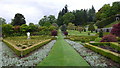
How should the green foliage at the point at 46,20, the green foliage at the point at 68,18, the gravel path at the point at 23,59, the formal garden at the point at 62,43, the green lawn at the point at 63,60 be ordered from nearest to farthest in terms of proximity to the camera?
1. the green lawn at the point at 63,60
2. the gravel path at the point at 23,59
3. the formal garden at the point at 62,43
4. the green foliage at the point at 68,18
5. the green foliage at the point at 46,20

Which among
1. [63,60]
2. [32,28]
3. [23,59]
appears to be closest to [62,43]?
[23,59]

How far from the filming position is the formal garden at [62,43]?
22.2ft

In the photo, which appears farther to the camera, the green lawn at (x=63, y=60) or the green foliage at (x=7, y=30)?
the green foliage at (x=7, y=30)

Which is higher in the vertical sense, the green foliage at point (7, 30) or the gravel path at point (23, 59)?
the green foliage at point (7, 30)

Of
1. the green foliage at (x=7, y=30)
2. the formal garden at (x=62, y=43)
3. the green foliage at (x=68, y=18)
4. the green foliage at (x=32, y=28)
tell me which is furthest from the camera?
the green foliage at (x=68, y=18)

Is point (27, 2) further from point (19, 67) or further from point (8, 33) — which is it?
point (8, 33)

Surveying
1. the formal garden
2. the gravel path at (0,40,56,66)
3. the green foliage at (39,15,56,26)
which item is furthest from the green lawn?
the green foliage at (39,15,56,26)

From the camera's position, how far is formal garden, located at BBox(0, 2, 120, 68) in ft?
22.2

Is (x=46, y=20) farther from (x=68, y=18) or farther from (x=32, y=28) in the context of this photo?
(x=32, y=28)

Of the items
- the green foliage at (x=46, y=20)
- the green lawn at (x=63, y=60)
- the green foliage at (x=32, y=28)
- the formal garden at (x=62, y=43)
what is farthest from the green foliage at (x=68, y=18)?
the green lawn at (x=63, y=60)

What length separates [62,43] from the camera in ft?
51.8

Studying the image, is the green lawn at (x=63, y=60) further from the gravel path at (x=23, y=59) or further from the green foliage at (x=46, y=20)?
the green foliage at (x=46, y=20)

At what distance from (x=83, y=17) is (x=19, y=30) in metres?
38.6

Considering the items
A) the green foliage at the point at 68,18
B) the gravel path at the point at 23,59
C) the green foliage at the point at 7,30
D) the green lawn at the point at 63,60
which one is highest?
the green foliage at the point at 68,18
